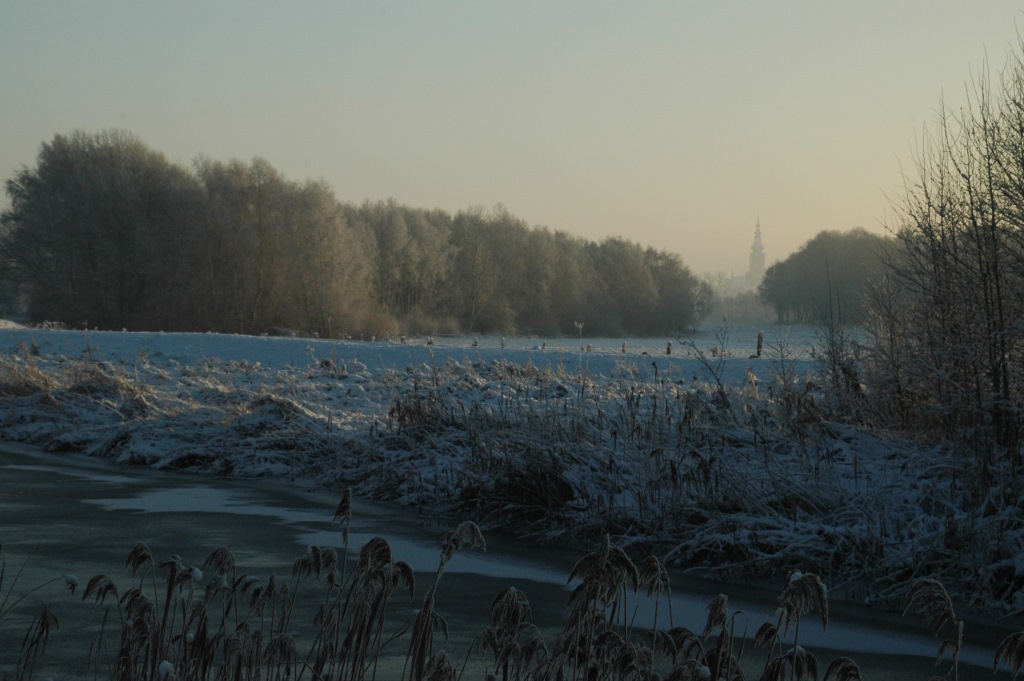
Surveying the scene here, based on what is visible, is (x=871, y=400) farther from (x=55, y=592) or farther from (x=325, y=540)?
(x=55, y=592)

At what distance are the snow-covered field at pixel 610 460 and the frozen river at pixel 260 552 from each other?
1.63 feet

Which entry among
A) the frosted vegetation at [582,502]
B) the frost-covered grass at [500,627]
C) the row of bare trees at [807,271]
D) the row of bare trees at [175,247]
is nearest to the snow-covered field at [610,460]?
the frosted vegetation at [582,502]

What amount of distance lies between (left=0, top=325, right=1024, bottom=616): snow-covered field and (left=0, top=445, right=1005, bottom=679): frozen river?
0.50 metres

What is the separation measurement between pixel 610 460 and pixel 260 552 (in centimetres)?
319

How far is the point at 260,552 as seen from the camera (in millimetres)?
7609

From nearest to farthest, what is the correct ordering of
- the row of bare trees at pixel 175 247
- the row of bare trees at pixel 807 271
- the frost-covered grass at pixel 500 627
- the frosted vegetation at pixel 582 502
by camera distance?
the frost-covered grass at pixel 500 627
the frosted vegetation at pixel 582 502
the row of bare trees at pixel 175 247
the row of bare trees at pixel 807 271

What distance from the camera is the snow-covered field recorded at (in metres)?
7.31

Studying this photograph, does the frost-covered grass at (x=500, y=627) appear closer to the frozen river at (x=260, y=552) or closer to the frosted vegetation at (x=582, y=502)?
the frosted vegetation at (x=582, y=502)

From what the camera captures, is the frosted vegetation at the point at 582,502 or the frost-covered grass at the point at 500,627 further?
the frosted vegetation at the point at 582,502

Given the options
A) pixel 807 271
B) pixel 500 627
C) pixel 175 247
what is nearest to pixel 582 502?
pixel 500 627

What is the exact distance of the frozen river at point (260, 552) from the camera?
558 centimetres

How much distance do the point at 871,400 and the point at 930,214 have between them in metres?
2.28

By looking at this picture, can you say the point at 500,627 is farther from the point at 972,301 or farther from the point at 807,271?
the point at 807,271

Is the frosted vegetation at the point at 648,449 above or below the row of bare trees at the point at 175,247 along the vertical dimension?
below
